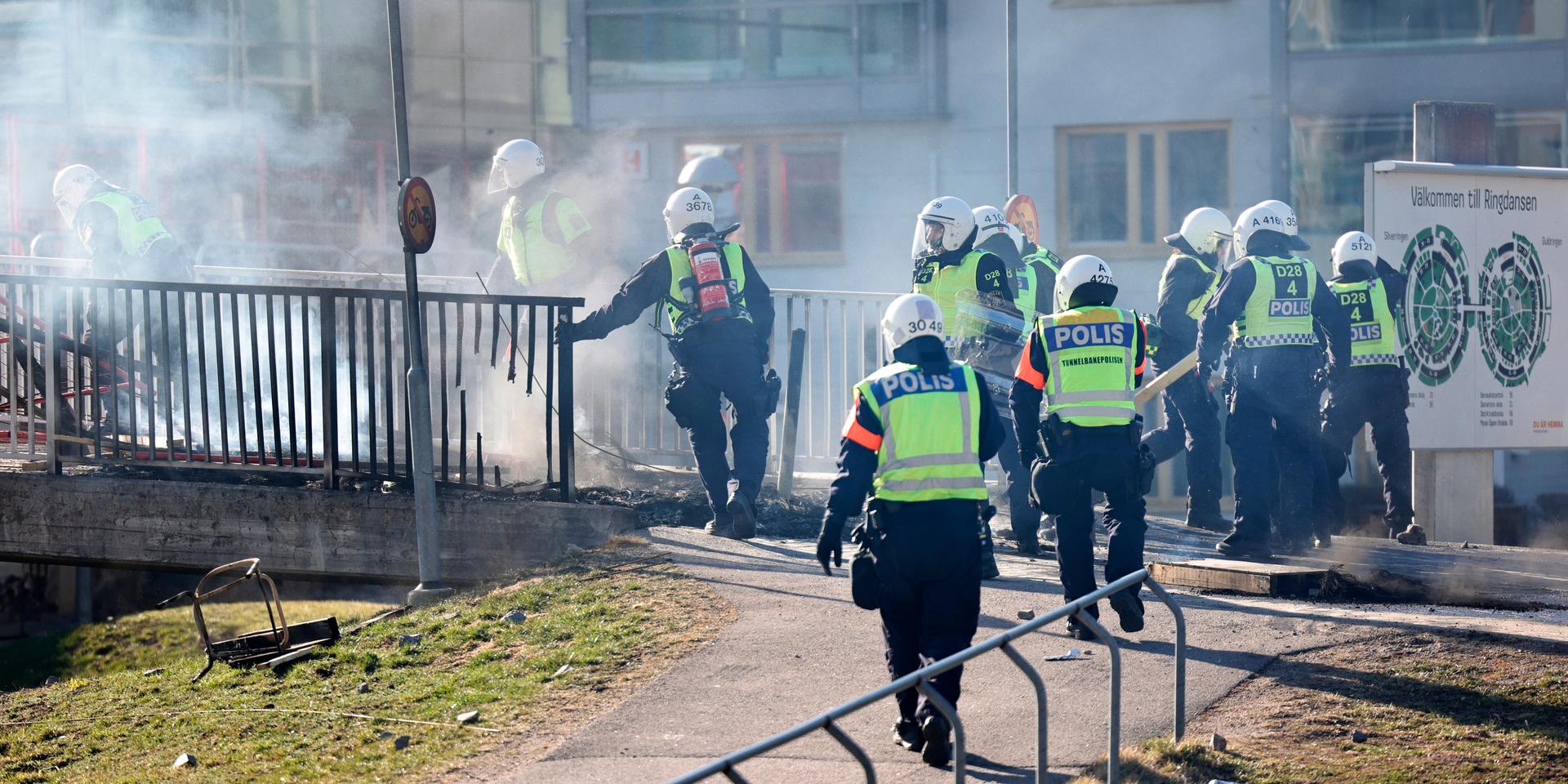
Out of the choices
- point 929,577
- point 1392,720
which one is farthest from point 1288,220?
point 929,577

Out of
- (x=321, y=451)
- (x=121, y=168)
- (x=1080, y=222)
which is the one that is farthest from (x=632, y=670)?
(x=121, y=168)

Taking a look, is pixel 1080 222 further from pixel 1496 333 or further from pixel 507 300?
pixel 507 300

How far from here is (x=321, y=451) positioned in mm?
11062

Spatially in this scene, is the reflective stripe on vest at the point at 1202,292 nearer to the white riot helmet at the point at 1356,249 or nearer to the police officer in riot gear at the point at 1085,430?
the white riot helmet at the point at 1356,249

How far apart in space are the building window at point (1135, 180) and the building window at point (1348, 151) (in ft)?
3.20

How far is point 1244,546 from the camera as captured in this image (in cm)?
1009

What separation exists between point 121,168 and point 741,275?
13.8 metres

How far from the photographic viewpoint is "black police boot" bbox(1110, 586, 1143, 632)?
23.7 feet

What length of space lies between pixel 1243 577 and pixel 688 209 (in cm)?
402

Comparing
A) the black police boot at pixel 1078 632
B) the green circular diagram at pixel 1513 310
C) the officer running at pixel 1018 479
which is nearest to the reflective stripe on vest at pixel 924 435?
the black police boot at pixel 1078 632

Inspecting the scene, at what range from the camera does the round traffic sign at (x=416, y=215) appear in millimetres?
9078

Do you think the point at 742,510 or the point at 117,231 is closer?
the point at 742,510

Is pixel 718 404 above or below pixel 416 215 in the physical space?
below

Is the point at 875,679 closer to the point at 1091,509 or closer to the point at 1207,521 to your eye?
the point at 1091,509
